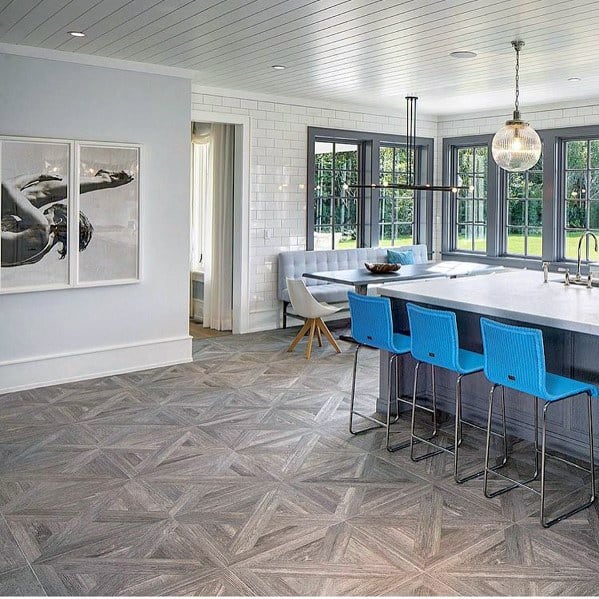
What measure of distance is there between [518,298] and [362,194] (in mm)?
5046

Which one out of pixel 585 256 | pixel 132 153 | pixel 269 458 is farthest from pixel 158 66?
pixel 585 256

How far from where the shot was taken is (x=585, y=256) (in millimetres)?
8367

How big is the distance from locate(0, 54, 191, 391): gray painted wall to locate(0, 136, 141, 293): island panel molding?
10 centimetres

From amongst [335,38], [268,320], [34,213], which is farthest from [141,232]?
[268,320]

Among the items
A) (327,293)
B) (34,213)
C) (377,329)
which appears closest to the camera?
(377,329)

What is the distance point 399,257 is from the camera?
9.13 metres

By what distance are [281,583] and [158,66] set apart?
190 inches

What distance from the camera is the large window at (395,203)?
949cm

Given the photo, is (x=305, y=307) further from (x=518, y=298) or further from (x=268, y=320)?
(x=518, y=298)

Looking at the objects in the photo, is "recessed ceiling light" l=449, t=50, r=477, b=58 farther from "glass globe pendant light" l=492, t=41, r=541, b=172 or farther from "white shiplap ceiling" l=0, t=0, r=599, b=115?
"glass globe pendant light" l=492, t=41, r=541, b=172

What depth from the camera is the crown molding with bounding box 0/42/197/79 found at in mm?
5461

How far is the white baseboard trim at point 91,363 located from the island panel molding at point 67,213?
619 mm

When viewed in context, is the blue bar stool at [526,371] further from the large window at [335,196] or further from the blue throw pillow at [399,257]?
the blue throw pillow at [399,257]

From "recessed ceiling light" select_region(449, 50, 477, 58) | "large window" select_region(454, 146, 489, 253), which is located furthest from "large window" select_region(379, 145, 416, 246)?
"recessed ceiling light" select_region(449, 50, 477, 58)
